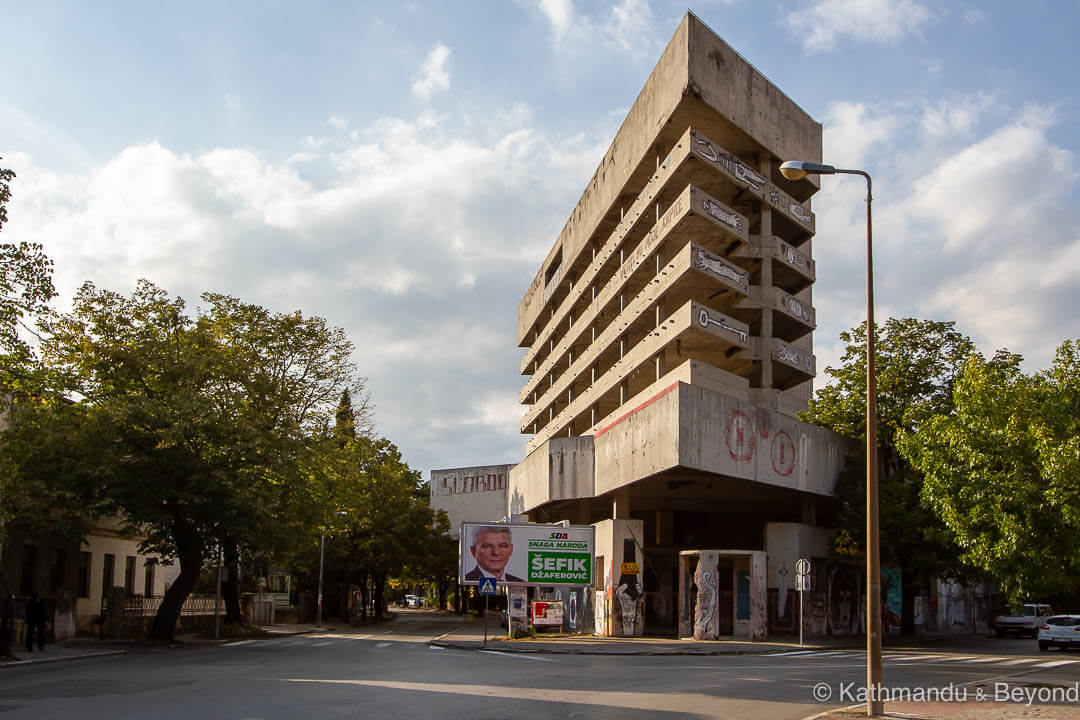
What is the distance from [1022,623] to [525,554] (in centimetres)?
2749

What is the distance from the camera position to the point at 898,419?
41.9 meters

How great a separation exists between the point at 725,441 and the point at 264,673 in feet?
71.1

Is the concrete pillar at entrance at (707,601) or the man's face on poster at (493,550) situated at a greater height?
the man's face on poster at (493,550)

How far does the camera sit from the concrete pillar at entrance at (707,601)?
3625 centimetres

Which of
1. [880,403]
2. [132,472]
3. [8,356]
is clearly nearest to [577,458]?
[880,403]

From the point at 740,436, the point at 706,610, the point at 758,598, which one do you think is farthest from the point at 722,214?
the point at 706,610

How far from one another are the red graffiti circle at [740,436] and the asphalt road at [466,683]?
10575mm

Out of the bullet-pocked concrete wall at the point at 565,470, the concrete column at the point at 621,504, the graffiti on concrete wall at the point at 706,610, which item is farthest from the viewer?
the bullet-pocked concrete wall at the point at 565,470

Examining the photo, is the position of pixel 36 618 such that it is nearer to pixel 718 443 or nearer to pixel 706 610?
pixel 706 610

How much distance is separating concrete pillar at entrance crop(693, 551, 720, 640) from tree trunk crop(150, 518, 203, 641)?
18040 millimetres

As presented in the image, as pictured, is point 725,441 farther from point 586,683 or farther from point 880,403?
point 586,683

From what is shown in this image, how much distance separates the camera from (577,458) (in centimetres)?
4697

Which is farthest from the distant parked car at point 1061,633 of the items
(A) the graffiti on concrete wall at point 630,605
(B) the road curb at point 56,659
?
(B) the road curb at point 56,659

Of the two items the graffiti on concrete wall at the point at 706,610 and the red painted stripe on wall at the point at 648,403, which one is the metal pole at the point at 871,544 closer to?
the red painted stripe on wall at the point at 648,403
